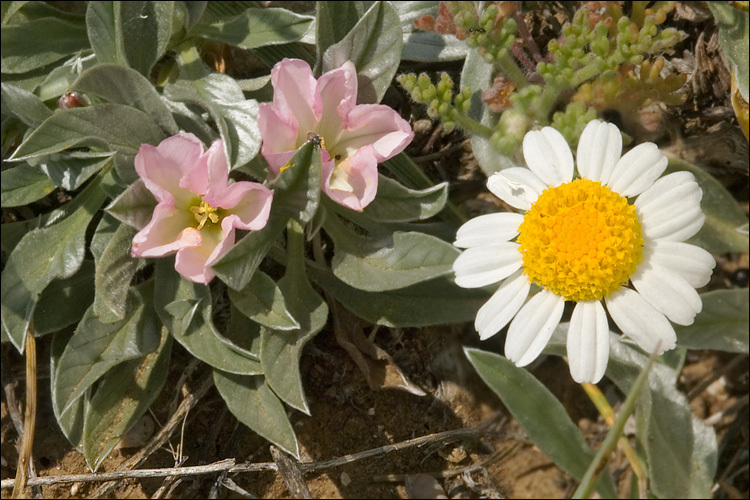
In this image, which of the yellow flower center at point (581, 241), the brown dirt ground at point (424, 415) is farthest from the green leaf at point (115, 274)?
the yellow flower center at point (581, 241)

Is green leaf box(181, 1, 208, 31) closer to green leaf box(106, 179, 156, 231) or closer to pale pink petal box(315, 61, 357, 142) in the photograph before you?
pale pink petal box(315, 61, 357, 142)

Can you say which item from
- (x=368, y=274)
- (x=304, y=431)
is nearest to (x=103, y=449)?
(x=304, y=431)

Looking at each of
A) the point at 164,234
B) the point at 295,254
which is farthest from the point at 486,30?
the point at 164,234

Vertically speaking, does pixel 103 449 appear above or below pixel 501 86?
below

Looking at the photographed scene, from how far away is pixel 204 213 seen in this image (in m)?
2.31

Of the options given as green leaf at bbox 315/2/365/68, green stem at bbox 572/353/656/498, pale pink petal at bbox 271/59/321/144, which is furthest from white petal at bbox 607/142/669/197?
green leaf at bbox 315/2/365/68

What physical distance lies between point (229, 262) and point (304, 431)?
0.95 metres

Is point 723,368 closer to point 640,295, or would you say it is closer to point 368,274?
point 640,295

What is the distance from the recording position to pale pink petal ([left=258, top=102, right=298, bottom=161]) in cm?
219

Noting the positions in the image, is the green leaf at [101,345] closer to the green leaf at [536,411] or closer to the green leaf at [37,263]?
the green leaf at [37,263]

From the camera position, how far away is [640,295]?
2.17 meters

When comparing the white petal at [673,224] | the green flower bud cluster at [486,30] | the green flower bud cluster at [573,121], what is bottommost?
the white petal at [673,224]

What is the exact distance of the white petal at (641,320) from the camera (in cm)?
213

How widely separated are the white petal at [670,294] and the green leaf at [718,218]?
0.63 meters
